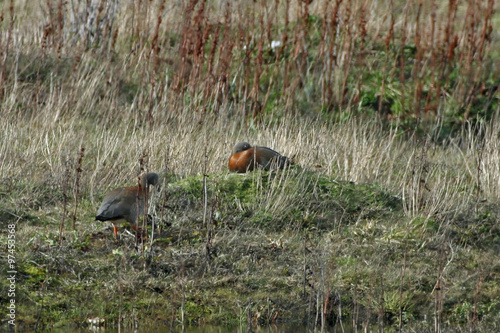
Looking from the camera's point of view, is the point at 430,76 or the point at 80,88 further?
the point at 430,76

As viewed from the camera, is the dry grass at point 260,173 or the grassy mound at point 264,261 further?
the dry grass at point 260,173

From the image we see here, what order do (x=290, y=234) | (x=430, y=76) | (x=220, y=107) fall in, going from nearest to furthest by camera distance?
1. (x=290, y=234)
2. (x=220, y=107)
3. (x=430, y=76)

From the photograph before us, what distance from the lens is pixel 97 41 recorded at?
11.9m

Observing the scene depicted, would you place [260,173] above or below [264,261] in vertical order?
above

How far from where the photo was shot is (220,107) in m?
9.54

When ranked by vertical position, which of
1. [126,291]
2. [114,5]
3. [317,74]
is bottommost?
[126,291]

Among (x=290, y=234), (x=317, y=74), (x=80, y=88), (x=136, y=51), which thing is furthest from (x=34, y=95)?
(x=290, y=234)

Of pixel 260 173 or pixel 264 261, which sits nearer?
pixel 264 261

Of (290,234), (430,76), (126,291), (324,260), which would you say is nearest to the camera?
(126,291)

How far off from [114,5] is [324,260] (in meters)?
7.74

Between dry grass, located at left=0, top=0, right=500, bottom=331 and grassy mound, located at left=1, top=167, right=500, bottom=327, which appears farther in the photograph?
dry grass, located at left=0, top=0, right=500, bottom=331

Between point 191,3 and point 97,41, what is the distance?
255 cm

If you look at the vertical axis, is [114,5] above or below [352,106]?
above

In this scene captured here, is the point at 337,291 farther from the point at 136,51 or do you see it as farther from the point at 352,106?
the point at 136,51
